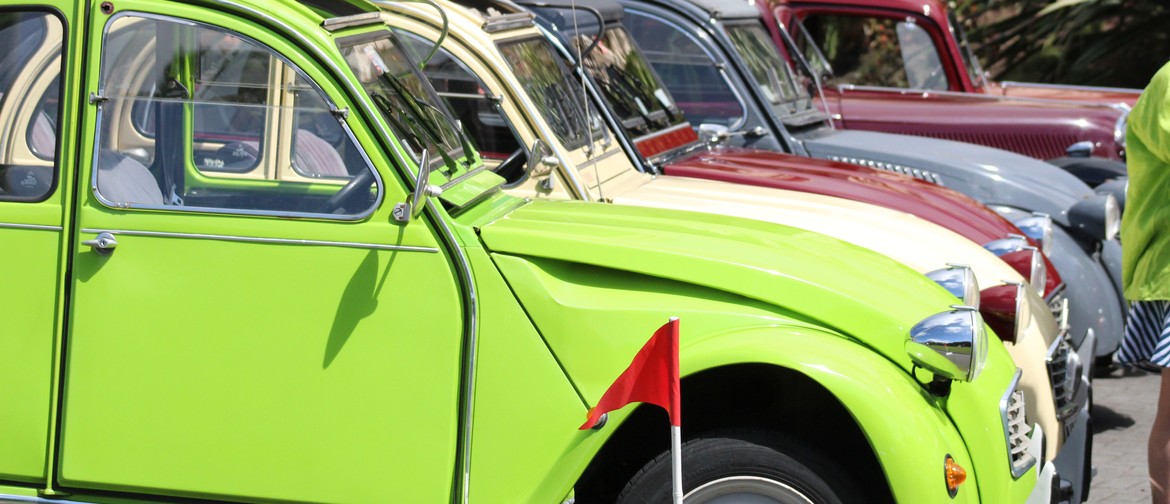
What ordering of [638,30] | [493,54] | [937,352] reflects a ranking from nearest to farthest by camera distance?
[937,352]
[493,54]
[638,30]

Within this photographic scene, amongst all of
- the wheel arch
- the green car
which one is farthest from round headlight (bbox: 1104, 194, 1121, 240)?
the wheel arch

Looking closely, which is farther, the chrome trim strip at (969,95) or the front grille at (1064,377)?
the chrome trim strip at (969,95)

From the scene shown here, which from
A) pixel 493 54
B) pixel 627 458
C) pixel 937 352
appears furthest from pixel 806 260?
pixel 493 54

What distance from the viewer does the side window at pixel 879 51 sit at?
10062 mm

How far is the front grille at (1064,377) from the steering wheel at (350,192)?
2318mm

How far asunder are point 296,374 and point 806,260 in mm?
1407

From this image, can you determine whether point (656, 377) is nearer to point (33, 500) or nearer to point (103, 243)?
point (103, 243)

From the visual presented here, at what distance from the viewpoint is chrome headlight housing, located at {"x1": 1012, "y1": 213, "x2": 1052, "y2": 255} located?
6195 mm

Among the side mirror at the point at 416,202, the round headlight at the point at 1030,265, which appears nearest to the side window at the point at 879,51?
the round headlight at the point at 1030,265

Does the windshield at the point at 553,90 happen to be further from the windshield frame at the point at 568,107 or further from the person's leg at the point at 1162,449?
the person's leg at the point at 1162,449

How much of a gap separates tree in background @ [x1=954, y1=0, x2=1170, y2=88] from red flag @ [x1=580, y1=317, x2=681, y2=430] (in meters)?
11.7

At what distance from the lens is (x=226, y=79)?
11.2 feet

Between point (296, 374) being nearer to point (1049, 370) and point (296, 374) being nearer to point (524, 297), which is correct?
point (524, 297)

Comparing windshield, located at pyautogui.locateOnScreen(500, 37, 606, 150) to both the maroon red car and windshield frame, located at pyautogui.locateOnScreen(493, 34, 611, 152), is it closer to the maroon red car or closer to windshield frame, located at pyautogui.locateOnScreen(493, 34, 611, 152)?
windshield frame, located at pyautogui.locateOnScreen(493, 34, 611, 152)
